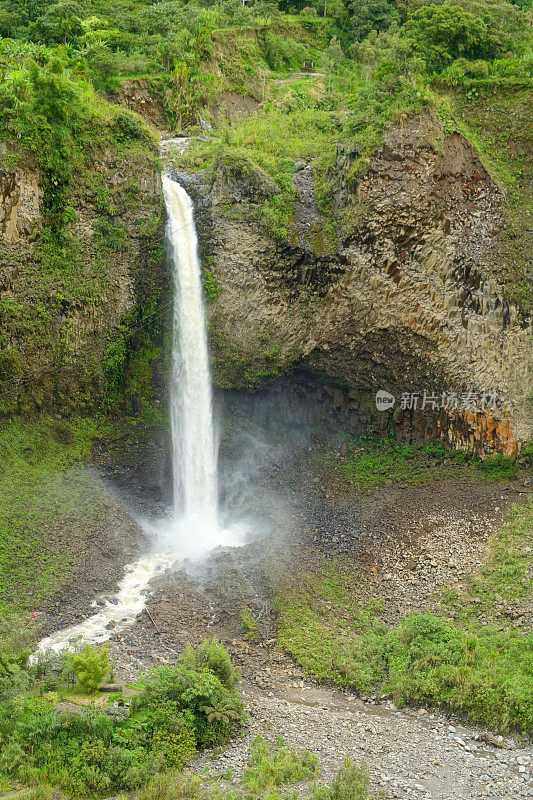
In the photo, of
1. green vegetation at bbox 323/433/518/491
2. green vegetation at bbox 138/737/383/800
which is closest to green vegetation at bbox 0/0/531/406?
green vegetation at bbox 323/433/518/491

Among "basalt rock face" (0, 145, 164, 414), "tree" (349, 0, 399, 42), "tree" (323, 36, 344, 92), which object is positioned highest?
"tree" (349, 0, 399, 42)

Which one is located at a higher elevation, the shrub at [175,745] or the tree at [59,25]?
the tree at [59,25]

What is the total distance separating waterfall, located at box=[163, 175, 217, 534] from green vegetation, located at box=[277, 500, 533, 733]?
5.09 m

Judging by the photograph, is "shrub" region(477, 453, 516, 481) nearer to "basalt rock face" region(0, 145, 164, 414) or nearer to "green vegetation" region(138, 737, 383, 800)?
"green vegetation" region(138, 737, 383, 800)

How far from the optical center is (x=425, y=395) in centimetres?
2109

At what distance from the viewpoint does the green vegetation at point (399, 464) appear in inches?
790

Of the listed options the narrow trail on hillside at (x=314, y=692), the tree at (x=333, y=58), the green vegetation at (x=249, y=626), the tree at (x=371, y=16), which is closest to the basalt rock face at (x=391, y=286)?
the narrow trail on hillside at (x=314, y=692)

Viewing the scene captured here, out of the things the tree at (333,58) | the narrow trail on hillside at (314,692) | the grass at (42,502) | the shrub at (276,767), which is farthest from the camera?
the tree at (333,58)

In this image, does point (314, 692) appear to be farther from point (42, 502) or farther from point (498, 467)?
point (498, 467)

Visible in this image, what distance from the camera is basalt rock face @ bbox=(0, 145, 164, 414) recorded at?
18.2 metres

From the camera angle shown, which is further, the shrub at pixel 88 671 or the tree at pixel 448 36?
the tree at pixel 448 36

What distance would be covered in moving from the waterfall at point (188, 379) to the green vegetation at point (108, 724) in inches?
321

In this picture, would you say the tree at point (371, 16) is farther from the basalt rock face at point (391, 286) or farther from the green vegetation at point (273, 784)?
the green vegetation at point (273, 784)

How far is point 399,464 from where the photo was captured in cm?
2103
